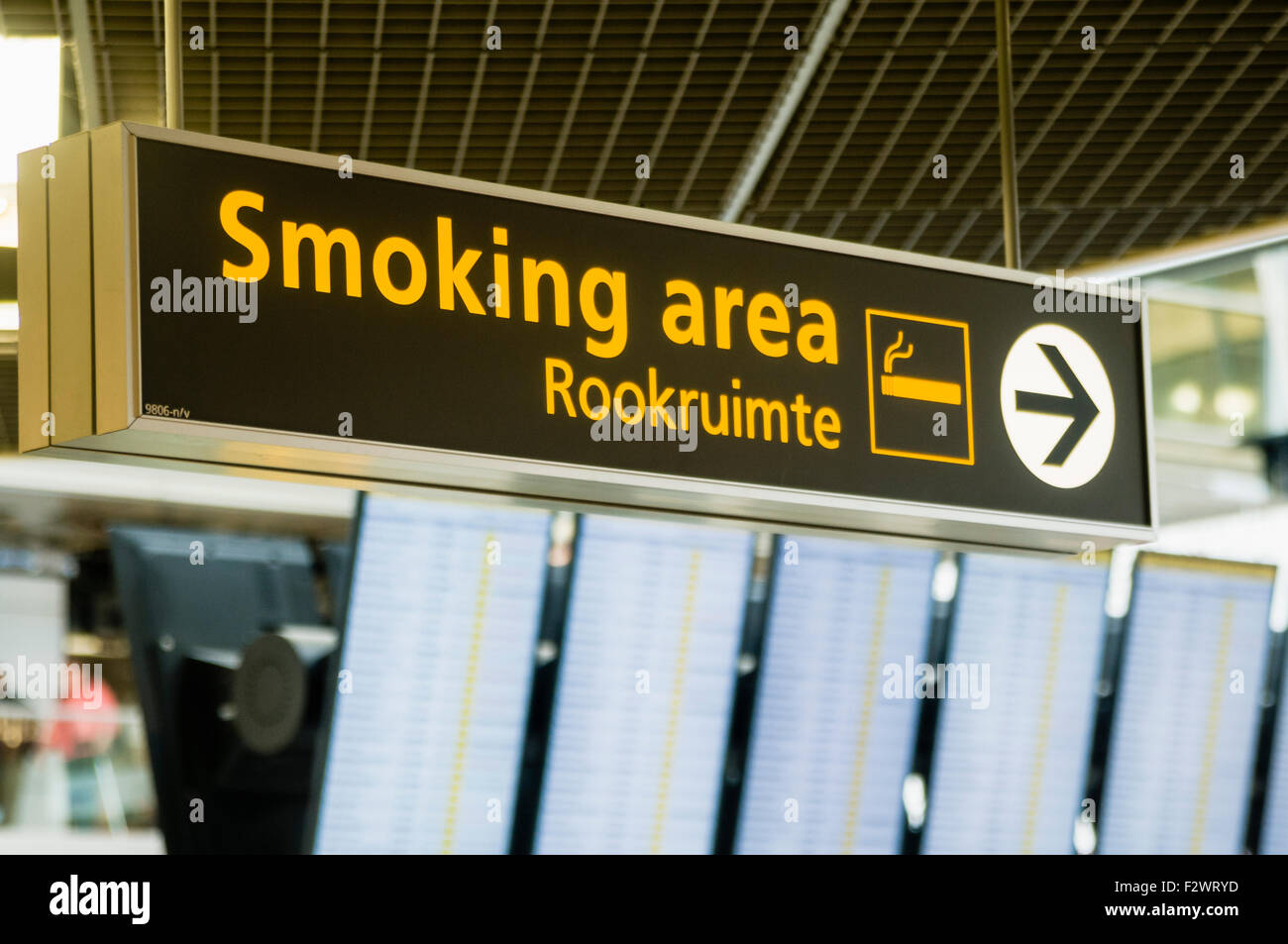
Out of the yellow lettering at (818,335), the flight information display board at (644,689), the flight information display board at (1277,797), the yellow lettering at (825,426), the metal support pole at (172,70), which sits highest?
the metal support pole at (172,70)

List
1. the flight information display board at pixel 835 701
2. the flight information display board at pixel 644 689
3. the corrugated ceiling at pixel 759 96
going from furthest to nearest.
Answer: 1. the flight information display board at pixel 835 701
2. the flight information display board at pixel 644 689
3. the corrugated ceiling at pixel 759 96

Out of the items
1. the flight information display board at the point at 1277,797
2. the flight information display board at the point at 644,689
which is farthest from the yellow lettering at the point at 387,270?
the flight information display board at the point at 1277,797

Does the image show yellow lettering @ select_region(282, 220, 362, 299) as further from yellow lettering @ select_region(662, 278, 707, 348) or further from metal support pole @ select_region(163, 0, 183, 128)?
yellow lettering @ select_region(662, 278, 707, 348)

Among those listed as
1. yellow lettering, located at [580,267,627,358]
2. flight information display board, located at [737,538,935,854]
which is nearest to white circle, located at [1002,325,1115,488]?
yellow lettering, located at [580,267,627,358]

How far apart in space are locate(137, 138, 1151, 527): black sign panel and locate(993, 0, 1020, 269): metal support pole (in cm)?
22

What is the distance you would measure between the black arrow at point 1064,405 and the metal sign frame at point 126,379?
1.55 ft

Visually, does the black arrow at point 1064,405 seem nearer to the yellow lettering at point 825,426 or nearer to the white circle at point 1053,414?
the white circle at point 1053,414

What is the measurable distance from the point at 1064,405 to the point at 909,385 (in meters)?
0.28

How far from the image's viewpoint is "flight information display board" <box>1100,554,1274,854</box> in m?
6.05

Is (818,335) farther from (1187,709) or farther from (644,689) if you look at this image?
(1187,709)

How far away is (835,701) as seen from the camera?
543 cm

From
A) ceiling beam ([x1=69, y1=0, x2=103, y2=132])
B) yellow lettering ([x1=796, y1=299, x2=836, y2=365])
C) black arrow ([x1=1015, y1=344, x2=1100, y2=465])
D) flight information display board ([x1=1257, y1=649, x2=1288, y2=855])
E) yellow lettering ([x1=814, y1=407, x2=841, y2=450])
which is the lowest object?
flight information display board ([x1=1257, y1=649, x2=1288, y2=855])

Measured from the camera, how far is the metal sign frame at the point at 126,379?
5.32 feet
